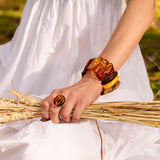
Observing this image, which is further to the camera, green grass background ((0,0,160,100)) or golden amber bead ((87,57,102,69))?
green grass background ((0,0,160,100))

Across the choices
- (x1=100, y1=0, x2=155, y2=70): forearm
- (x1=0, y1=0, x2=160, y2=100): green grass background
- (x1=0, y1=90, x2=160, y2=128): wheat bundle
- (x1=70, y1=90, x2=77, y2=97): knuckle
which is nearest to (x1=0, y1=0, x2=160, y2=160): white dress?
(x1=0, y1=90, x2=160, y2=128): wheat bundle

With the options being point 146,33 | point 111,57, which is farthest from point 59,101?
point 146,33

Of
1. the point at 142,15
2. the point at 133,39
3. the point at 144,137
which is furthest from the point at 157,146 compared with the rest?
the point at 142,15

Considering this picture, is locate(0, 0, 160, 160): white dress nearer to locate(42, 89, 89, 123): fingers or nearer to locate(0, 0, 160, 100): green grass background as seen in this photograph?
locate(42, 89, 89, 123): fingers

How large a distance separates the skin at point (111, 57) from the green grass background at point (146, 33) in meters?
1.42

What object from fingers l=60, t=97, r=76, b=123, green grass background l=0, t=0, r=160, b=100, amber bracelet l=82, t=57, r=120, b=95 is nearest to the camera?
fingers l=60, t=97, r=76, b=123

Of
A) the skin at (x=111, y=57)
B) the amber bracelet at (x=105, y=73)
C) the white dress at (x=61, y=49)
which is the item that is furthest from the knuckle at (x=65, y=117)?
the white dress at (x=61, y=49)

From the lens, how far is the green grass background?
3092 millimetres

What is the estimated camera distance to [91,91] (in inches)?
36.1

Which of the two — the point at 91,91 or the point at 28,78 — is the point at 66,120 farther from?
the point at 28,78

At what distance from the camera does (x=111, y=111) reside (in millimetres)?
922

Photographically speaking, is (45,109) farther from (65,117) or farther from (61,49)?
(61,49)

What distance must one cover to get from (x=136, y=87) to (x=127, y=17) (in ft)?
1.35

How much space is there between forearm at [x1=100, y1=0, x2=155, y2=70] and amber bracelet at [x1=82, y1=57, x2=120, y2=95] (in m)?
0.05
